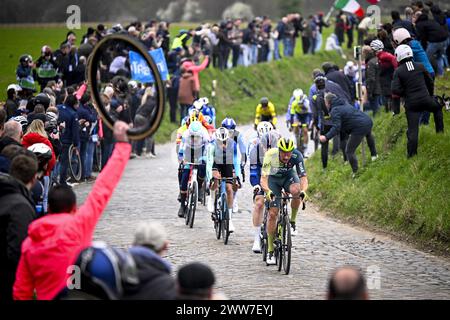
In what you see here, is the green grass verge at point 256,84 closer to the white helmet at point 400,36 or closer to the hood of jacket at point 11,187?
the white helmet at point 400,36

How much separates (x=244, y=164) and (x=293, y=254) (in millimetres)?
3326

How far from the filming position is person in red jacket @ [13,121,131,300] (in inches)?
339

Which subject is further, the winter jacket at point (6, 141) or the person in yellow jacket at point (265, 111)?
the person in yellow jacket at point (265, 111)

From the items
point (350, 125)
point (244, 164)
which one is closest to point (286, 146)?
point (244, 164)

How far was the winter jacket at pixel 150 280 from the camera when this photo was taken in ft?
25.0

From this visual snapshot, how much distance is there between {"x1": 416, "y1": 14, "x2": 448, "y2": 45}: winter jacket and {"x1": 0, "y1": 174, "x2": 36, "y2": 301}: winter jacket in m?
18.8

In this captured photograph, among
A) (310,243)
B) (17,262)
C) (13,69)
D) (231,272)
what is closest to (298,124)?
(13,69)

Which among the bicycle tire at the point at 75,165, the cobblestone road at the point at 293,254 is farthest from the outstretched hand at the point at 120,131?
the bicycle tire at the point at 75,165

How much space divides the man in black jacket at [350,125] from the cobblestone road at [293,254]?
5.19 ft

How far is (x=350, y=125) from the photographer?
21.9 metres

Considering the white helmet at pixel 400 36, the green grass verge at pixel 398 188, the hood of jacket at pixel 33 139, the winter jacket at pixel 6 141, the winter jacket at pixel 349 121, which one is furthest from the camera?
the winter jacket at pixel 349 121

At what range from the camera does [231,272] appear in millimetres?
15570

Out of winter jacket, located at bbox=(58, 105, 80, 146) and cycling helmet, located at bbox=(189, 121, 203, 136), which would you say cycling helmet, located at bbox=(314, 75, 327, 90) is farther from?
winter jacket, located at bbox=(58, 105, 80, 146)
